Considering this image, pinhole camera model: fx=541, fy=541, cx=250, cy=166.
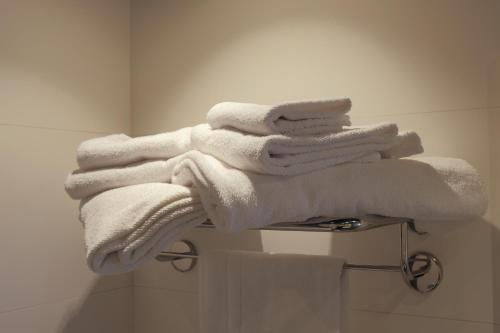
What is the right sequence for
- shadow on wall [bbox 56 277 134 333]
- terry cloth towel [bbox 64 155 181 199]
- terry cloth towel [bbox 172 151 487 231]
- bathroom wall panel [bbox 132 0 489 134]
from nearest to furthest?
terry cloth towel [bbox 172 151 487 231] → terry cloth towel [bbox 64 155 181 199] → bathroom wall panel [bbox 132 0 489 134] → shadow on wall [bbox 56 277 134 333]

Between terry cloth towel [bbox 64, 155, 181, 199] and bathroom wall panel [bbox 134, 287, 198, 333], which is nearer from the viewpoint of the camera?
terry cloth towel [bbox 64, 155, 181, 199]

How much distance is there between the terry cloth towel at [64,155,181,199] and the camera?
0.88 meters

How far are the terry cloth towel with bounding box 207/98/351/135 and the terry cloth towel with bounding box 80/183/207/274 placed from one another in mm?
126

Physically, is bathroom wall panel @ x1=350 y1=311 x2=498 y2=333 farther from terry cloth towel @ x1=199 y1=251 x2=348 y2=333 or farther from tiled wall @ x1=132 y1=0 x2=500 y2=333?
terry cloth towel @ x1=199 y1=251 x2=348 y2=333

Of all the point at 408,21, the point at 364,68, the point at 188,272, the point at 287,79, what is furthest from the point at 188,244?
the point at 408,21

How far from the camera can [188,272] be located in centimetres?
130

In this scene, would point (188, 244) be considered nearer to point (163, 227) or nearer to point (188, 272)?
point (188, 272)

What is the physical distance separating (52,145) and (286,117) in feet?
2.17

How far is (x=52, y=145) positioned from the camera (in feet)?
3.96

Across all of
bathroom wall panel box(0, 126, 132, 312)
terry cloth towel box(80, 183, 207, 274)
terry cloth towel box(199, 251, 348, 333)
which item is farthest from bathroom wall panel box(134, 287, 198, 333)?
terry cloth towel box(80, 183, 207, 274)

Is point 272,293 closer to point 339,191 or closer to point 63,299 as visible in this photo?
point 339,191

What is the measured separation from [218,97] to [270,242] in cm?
36

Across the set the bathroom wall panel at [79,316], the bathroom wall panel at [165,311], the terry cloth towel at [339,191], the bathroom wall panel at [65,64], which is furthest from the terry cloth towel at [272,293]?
the bathroom wall panel at [65,64]

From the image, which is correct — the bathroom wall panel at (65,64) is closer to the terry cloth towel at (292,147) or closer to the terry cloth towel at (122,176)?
the terry cloth towel at (122,176)
